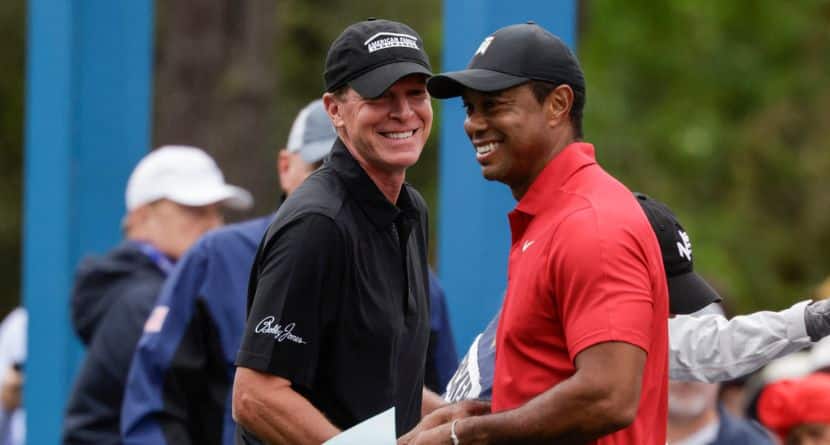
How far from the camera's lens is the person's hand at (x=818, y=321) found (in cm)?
430

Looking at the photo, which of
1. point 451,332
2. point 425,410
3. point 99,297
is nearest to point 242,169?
point 99,297

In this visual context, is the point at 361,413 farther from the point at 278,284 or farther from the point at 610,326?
the point at 610,326

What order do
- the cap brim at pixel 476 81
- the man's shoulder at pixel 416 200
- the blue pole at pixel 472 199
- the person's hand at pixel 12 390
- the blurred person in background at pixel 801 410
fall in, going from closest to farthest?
1. the cap brim at pixel 476 81
2. the man's shoulder at pixel 416 200
3. the blue pole at pixel 472 199
4. the blurred person in background at pixel 801 410
5. the person's hand at pixel 12 390

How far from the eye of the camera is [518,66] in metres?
4.04

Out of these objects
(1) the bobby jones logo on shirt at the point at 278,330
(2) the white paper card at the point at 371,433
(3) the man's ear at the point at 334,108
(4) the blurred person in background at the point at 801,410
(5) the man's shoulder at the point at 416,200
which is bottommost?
(4) the blurred person in background at the point at 801,410

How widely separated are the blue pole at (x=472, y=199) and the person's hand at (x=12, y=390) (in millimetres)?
3839

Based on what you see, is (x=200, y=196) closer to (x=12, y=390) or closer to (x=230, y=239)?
(x=230, y=239)

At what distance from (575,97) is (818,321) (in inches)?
33.6

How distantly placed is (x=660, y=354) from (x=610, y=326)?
33 centimetres

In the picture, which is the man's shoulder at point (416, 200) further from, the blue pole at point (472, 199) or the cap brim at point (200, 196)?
the cap brim at point (200, 196)

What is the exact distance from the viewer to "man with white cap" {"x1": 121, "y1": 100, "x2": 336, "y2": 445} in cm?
575

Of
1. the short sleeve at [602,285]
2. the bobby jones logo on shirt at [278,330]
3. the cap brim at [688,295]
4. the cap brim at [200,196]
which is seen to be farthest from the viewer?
the cap brim at [200,196]

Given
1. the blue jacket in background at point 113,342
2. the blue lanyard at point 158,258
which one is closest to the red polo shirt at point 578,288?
the blue jacket in background at point 113,342

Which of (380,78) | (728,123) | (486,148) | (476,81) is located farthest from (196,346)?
(728,123)
